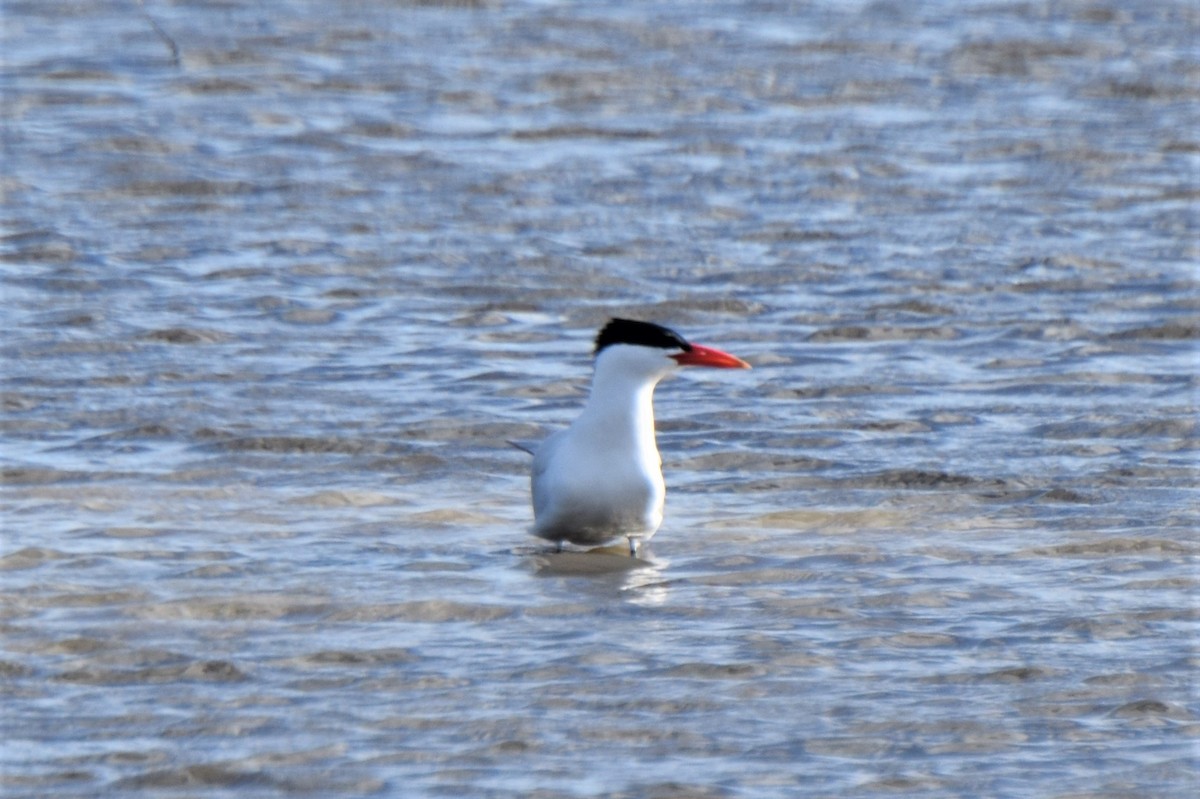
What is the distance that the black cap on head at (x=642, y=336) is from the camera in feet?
27.2

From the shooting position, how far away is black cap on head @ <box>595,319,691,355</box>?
8305 mm

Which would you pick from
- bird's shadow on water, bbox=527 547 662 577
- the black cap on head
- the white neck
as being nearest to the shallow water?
bird's shadow on water, bbox=527 547 662 577

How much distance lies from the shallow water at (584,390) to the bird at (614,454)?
18 cm

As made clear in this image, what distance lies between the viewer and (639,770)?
5.95 meters

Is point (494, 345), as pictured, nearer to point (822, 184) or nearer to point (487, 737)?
point (822, 184)

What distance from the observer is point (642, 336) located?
8305 mm

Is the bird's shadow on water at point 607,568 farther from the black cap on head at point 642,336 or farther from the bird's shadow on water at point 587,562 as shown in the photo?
the black cap on head at point 642,336

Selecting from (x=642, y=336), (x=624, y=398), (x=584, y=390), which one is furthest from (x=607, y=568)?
(x=584, y=390)

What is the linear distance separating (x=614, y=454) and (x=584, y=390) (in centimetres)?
241

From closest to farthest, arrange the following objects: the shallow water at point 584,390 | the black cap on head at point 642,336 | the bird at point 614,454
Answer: the shallow water at point 584,390 < the bird at point 614,454 < the black cap on head at point 642,336

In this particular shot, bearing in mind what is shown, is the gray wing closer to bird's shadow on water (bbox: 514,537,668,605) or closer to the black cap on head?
bird's shadow on water (bbox: 514,537,668,605)

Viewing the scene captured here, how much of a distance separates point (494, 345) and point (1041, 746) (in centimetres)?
551

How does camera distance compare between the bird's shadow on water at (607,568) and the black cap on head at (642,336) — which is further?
the black cap on head at (642,336)

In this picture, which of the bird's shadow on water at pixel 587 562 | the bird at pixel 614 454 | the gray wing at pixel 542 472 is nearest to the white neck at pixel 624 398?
the bird at pixel 614 454
